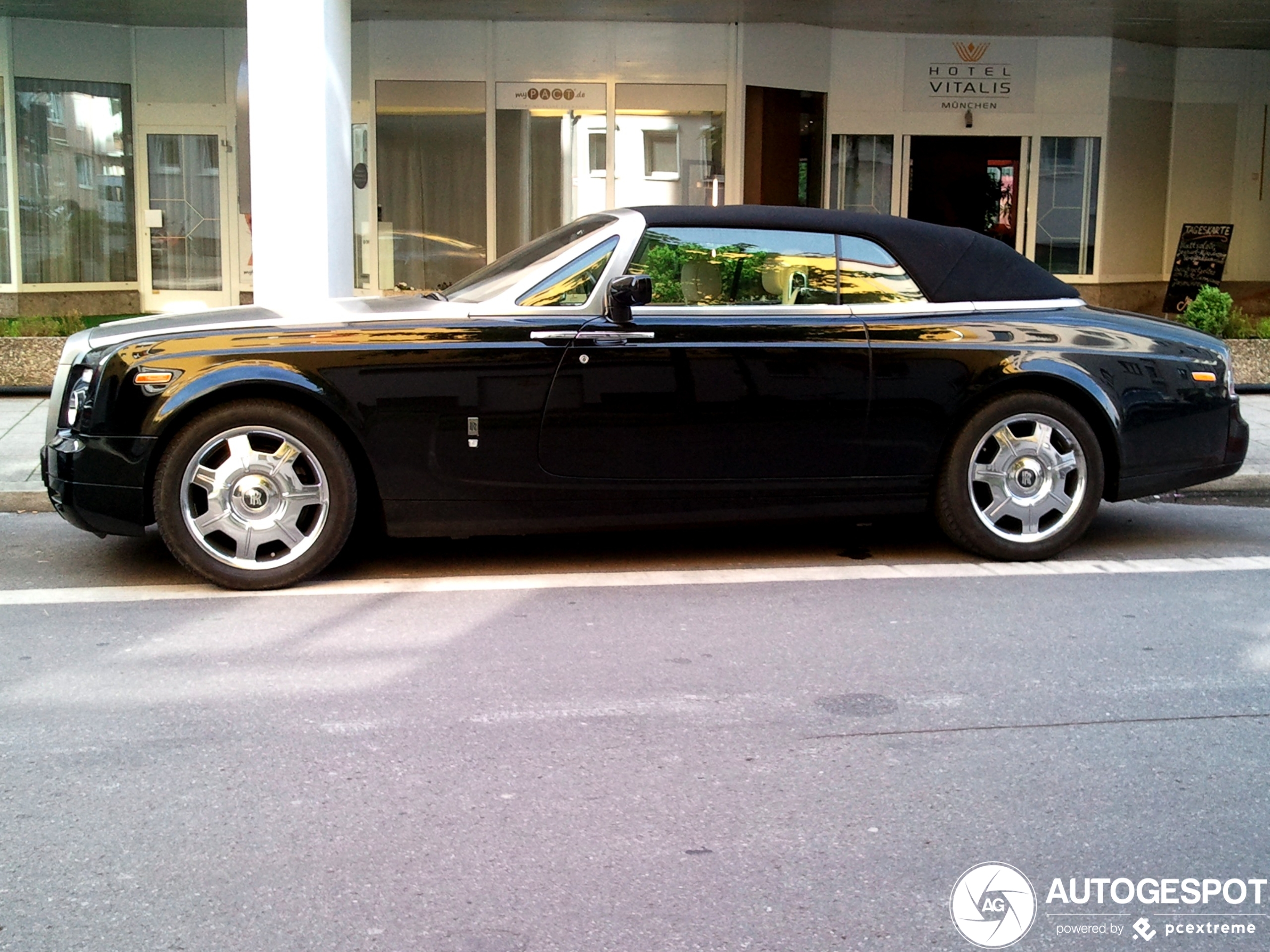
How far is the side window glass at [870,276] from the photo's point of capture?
246 inches

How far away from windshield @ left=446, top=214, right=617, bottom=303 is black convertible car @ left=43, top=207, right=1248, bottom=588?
3cm

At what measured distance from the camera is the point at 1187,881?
3291 millimetres

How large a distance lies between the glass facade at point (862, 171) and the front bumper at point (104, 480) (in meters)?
13.1

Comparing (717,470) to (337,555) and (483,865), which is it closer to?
(337,555)

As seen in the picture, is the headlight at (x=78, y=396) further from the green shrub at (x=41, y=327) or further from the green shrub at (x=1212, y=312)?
the green shrub at (x=1212, y=312)

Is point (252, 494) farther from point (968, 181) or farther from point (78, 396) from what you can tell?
point (968, 181)

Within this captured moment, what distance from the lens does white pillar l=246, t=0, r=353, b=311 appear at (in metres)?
10.9

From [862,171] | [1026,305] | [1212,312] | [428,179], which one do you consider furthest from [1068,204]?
[1026,305]

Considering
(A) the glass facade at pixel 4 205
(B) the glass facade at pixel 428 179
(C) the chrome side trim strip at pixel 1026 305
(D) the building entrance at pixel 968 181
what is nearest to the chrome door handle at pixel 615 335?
(C) the chrome side trim strip at pixel 1026 305

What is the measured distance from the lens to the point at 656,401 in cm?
590

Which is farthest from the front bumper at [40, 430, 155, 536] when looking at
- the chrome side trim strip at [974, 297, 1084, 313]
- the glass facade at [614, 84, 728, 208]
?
the glass facade at [614, 84, 728, 208]

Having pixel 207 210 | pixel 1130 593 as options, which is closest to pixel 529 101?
pixel 207 210

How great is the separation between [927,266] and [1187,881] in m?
3.63

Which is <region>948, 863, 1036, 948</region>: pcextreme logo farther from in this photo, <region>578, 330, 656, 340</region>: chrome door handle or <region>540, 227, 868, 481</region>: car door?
<region>578, 330, 656, 340</region>: chrome door handle
